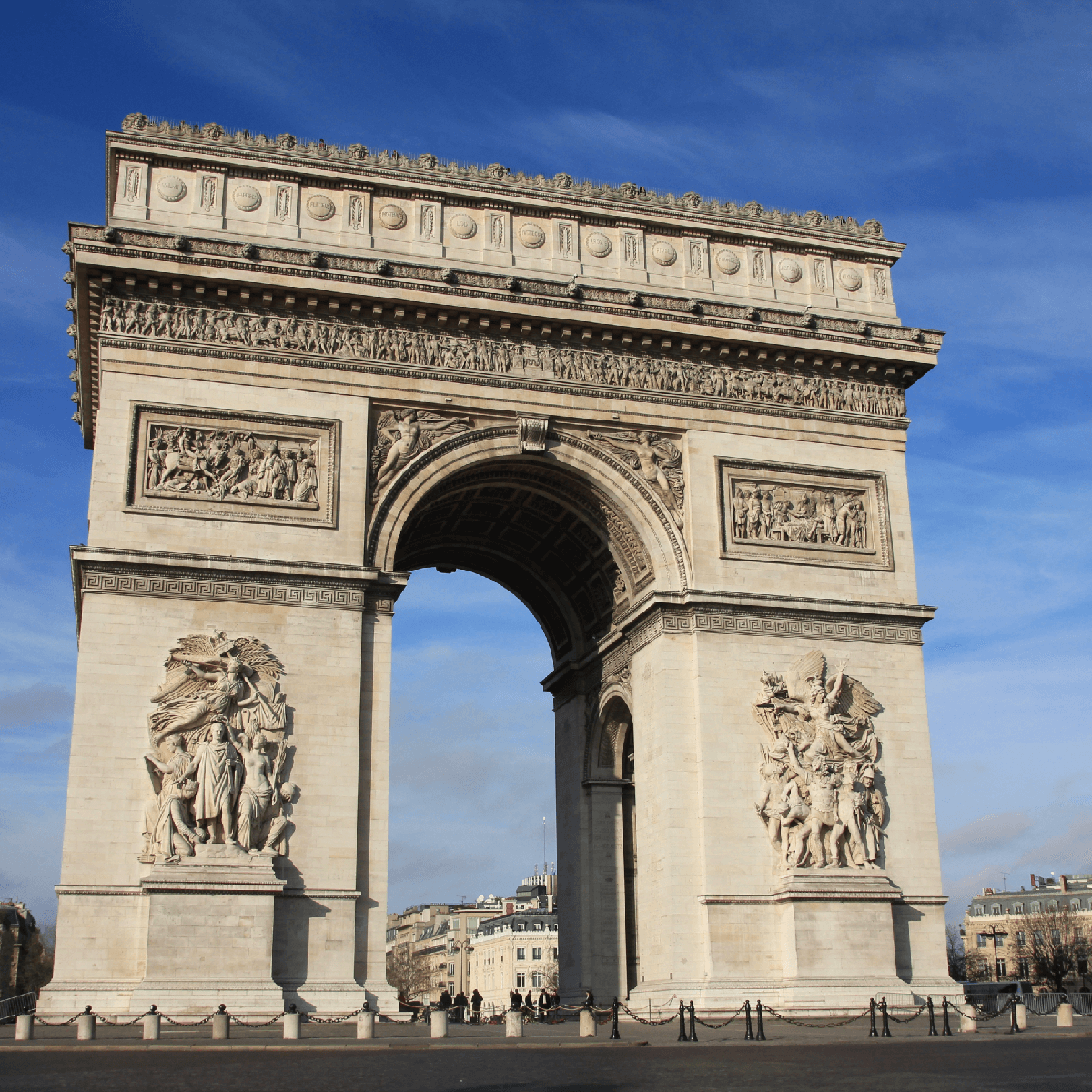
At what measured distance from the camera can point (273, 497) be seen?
2402cm

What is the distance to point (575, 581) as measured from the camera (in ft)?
98.2

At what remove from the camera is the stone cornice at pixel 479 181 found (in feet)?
84.0

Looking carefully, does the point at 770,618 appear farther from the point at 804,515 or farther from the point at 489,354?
the point at 489,354

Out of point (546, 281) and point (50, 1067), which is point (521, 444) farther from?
point (50, 1067)

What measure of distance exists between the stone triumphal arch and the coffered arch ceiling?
159 millimetres

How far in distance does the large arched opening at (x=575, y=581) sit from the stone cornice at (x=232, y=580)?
746 mm

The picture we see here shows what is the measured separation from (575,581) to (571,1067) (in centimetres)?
1567

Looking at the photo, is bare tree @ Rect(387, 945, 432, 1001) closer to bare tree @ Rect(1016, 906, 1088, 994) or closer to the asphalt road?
bare tree @ Rect(1016, 906, 1088, 994)

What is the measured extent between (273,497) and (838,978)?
42.2 feet

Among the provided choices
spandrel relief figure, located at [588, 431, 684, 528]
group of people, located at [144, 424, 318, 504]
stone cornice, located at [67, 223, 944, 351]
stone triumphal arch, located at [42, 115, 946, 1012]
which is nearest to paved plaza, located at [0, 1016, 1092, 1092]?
stone triumphal arch, located at [42, 115, 946, 1012]

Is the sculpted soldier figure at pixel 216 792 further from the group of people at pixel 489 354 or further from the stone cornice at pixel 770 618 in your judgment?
the stone cornice at pixel 770 618

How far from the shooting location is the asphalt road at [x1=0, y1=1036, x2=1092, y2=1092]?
40.4 ft

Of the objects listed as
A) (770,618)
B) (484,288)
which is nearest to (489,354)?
(484,288)

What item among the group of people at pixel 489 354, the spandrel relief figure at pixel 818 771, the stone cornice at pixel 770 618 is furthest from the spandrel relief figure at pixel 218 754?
the spandrel relief figure at pixel 818 771
